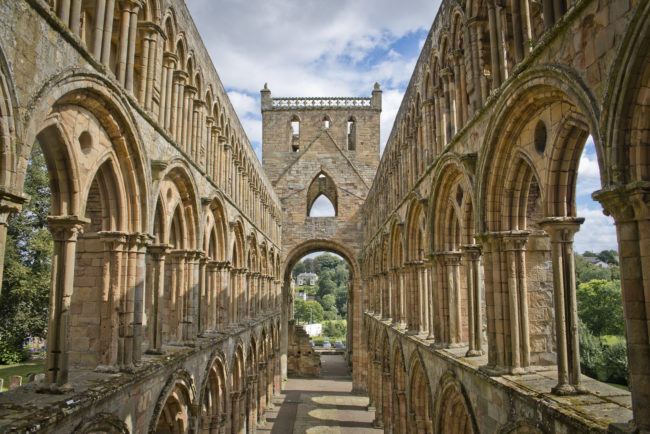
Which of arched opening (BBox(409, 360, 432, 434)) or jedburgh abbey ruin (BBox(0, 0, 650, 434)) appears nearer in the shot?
jedburgh abbey ruin (BBox(0, 0, 650, 434))

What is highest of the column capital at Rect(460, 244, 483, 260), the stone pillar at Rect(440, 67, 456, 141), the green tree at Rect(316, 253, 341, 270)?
the green tree at Rect(316, 253, 341, 270)

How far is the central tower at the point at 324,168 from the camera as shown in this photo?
1393 inches

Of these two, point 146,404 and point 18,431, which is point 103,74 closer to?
point 18,431

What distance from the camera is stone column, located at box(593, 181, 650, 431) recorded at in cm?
468

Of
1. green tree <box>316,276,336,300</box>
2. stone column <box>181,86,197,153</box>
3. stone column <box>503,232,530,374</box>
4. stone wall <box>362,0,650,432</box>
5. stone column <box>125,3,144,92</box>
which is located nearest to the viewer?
stone wall <box>362,0,650,432</box>

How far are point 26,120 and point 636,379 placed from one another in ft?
21.8

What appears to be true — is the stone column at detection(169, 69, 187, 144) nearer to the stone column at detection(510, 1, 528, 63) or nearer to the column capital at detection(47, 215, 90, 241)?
the column capital at detection(47, 215, 90, 241)

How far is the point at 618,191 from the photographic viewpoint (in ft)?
16.0

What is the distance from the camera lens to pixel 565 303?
667cm

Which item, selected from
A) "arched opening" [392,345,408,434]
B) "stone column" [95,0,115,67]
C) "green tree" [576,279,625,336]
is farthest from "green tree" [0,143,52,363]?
"green tree" [576,279,625,336]

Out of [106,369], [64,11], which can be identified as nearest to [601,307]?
[106,369]

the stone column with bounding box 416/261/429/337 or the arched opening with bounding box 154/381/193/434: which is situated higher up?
the stone column with bounding box 416/261/429/337

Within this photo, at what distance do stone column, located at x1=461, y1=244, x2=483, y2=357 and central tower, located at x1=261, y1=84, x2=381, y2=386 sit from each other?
23784mm

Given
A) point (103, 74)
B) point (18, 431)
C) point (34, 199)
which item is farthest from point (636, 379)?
point (34, 199)
